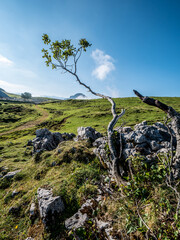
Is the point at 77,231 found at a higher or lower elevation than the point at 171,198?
lower

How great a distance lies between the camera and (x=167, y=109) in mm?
4707

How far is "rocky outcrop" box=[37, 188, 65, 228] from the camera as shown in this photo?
18.5 feet

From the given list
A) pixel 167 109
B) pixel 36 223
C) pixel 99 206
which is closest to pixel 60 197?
pixel 36 223

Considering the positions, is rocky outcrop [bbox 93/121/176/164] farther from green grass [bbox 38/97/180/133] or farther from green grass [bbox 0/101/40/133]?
green grass [bbox 0/101/40/133]

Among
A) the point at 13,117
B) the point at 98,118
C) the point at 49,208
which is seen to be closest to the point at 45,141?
the point at 49,208

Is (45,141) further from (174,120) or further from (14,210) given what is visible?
(174,120)

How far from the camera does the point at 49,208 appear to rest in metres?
5.79

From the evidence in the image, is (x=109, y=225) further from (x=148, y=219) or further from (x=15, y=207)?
(x=15, y=207)

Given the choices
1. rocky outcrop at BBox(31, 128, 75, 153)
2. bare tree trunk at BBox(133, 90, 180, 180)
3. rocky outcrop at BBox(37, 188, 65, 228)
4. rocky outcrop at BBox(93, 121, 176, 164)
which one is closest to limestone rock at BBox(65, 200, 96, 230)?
rocky outcrop at BBox(37, 188, 65, 228)

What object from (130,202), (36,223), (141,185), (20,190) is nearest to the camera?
(130,202)

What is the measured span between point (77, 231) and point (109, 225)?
4.25 ft

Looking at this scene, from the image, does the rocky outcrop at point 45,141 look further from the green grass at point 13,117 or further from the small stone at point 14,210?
the green grass at point 13,117

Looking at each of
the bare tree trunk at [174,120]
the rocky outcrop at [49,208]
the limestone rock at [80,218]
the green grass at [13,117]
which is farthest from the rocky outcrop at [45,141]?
the green grass at [13,117]

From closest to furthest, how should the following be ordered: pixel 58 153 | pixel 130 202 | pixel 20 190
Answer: pixel 130 202 < pixel 20 190 < pixel 58 153
